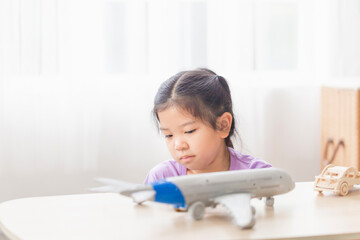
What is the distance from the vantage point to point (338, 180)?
4.17 ft

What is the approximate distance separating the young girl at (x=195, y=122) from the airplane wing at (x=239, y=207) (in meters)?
0.25

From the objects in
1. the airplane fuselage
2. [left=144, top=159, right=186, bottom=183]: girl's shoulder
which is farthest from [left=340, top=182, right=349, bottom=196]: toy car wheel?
[left=144, top=159, right=186, bottom=183]: girl's shoulder

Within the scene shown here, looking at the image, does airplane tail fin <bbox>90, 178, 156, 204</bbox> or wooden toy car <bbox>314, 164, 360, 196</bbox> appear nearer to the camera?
airplane tail fin <bbox>90, 178, 156, 204</bbox>

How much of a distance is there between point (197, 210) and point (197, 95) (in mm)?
396

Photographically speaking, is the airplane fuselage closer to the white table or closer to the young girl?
the white table

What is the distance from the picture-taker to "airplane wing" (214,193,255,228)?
3.27 feet

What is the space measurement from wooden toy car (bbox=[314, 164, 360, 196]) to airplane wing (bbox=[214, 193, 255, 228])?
262 millimetres

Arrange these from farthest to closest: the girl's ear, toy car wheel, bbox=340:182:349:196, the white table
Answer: the girl's ear → toy car wheel, bbox=340:182:349:196 → the white table

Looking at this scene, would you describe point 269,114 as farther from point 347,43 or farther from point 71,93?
point 71,93

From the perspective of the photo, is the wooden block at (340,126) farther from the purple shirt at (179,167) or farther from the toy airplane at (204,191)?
the toy airplane at (204,191)

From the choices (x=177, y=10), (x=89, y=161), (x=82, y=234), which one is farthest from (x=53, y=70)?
(x=82, y=234)

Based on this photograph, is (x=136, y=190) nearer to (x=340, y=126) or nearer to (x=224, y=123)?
(x=224, y=123)

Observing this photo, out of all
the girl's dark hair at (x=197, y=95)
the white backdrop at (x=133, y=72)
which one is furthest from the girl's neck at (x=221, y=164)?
the white backdrop at (x=133, y=72)

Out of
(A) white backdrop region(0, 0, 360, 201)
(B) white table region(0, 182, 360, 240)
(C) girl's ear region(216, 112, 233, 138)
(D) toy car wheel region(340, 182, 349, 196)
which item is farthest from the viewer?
(A) white backdrop region(0, 0, 360, 201)
